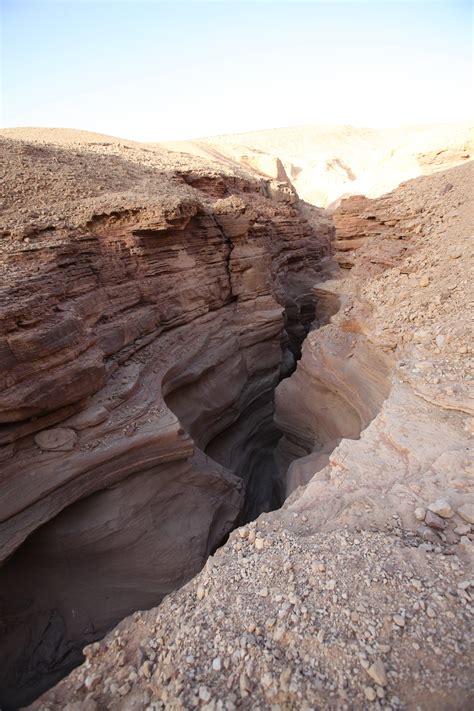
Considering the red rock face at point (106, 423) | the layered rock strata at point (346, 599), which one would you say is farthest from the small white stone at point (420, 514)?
the red rock face at point (106, 423)

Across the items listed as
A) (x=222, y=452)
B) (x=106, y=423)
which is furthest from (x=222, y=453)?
(x=106, y=423)

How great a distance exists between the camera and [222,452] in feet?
29.6

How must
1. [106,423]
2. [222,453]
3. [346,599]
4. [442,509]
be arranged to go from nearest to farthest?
[346,599] < [442,509] < [106,423] < [222,453]

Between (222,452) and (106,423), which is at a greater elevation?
(106,423)

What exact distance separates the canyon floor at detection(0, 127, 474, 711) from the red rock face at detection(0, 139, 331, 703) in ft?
0.11

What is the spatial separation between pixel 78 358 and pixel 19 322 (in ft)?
3.07

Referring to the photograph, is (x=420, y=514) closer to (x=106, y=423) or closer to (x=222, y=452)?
(x=106, y=423)

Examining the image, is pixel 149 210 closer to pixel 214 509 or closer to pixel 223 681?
pixel 214 509

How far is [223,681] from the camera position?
2.47 metres

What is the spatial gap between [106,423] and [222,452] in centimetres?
403

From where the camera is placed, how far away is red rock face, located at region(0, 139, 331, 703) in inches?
190

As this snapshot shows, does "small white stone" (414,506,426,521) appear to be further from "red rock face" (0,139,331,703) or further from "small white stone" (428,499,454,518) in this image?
"red rock face" (0,139,331,703)

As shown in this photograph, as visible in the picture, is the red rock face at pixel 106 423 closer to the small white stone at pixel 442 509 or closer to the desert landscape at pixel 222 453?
the desert landscape at pixel 222 453

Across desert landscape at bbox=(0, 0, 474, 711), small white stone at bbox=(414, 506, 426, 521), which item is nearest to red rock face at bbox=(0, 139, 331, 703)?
desert landscape at bbox=(0, 0, 474, 711)
